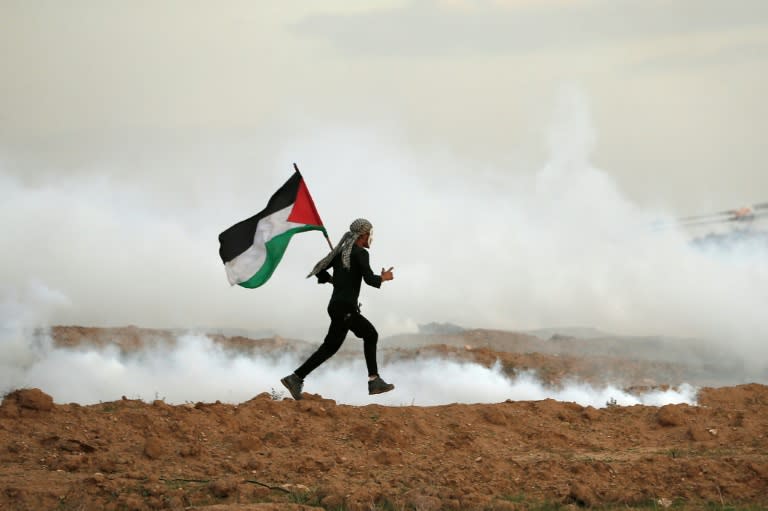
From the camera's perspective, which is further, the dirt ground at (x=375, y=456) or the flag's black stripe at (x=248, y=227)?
the flag's black stripe at (x=248, y=227)

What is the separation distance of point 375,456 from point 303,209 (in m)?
3.65

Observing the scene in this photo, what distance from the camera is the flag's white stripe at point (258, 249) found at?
555 inches

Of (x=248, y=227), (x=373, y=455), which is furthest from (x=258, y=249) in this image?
(x=373, y=455)

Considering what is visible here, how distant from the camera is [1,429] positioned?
1177 centimetres

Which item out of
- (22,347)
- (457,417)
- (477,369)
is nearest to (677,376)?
(477,369)

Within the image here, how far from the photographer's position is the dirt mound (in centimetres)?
1030

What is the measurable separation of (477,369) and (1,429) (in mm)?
9575

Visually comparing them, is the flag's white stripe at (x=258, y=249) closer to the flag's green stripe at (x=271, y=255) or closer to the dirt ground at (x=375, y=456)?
the flag's green stripe at (x=271, y=255)

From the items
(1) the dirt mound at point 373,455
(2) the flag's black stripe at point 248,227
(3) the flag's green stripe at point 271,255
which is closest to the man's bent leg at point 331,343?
(1) the dirt mound at point 373,455

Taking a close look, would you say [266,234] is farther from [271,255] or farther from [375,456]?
[375,456]

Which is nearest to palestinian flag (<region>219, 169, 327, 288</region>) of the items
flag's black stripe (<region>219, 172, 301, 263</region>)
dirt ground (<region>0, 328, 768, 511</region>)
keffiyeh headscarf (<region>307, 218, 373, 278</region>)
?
flag's black stripe (<region>219, 172, 301, 263</region>)

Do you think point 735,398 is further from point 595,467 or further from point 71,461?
point 71,461

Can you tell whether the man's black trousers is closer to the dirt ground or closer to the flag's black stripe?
the dirt ground

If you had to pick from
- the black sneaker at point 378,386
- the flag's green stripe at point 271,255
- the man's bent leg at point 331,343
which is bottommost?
the black sneaker at point 378,386
